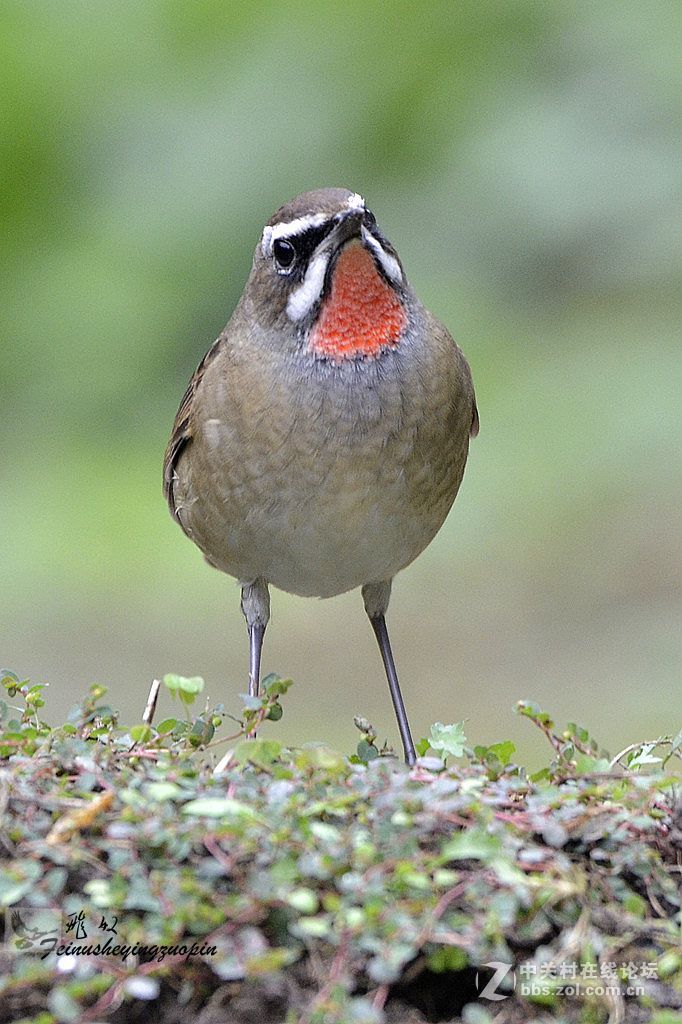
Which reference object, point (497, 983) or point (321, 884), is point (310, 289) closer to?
point (321, 884)

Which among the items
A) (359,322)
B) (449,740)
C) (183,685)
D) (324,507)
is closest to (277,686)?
(183,685)

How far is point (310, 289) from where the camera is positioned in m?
4.00

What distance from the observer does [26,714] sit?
3.16 metres

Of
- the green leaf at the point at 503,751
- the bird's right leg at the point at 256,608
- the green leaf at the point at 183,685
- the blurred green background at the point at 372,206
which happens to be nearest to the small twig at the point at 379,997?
the green leaf at the point at 183,685

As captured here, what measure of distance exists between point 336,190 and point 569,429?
5044 millimetres

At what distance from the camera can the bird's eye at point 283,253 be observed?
401 centimetres

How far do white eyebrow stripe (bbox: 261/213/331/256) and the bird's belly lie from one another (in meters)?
0.56

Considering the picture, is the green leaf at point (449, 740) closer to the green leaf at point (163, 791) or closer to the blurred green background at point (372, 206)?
the green leaf at point (163, 791)

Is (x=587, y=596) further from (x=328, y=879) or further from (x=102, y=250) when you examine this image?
(x=328, y=879)

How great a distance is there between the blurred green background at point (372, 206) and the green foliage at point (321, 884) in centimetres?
551

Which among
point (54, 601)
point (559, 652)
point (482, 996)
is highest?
point (54, 601)

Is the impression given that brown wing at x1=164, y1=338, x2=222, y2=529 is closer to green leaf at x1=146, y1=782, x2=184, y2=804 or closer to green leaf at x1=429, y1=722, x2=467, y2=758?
green leaf at x1=429, y1=722, x2=467, y2=758

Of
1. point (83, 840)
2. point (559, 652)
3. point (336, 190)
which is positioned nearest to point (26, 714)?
point (83, 840)

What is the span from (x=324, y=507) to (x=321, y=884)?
5.70ft
